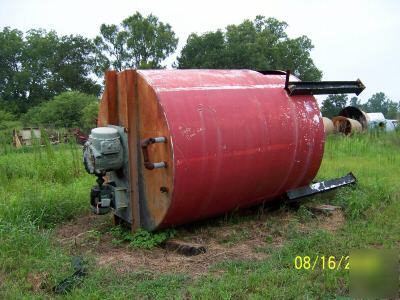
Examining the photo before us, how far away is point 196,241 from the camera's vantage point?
4.93 m

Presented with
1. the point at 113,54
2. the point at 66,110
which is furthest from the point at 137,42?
the point at 66,110

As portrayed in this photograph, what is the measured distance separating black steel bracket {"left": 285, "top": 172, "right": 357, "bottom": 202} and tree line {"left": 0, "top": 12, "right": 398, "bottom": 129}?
1625 inches

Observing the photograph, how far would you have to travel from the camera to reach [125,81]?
495 cm

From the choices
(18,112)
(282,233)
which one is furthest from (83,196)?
(18,112)

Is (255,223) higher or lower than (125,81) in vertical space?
lower

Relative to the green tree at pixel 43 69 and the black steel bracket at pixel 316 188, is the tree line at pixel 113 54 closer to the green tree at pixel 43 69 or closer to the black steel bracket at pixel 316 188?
the green tree at pixel 43 69

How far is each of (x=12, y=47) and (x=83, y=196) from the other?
5592 centimetres

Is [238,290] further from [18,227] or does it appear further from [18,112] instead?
[18,112]

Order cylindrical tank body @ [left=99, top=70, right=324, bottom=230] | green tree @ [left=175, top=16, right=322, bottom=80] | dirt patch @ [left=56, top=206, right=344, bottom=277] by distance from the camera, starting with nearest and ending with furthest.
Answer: dirt patch @ [left=56, top=206, right=344, bottom=277] < cylindrical tank body @ [left=99, top=70, right=324, bottom=230] < green tree @ [left=175, top=16, right=322, bottom=80]

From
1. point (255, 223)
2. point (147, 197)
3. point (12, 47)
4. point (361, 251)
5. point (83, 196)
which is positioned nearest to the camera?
point (361, 251)

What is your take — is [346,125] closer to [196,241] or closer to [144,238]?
[196,241]

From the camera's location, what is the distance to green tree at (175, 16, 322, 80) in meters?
46.7

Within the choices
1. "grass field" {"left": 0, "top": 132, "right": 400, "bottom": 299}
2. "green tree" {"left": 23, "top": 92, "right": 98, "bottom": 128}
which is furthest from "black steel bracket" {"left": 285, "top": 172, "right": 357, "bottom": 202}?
"green tree" {"left": 23, "top": 92, "right": 98, "bottom": 128}
